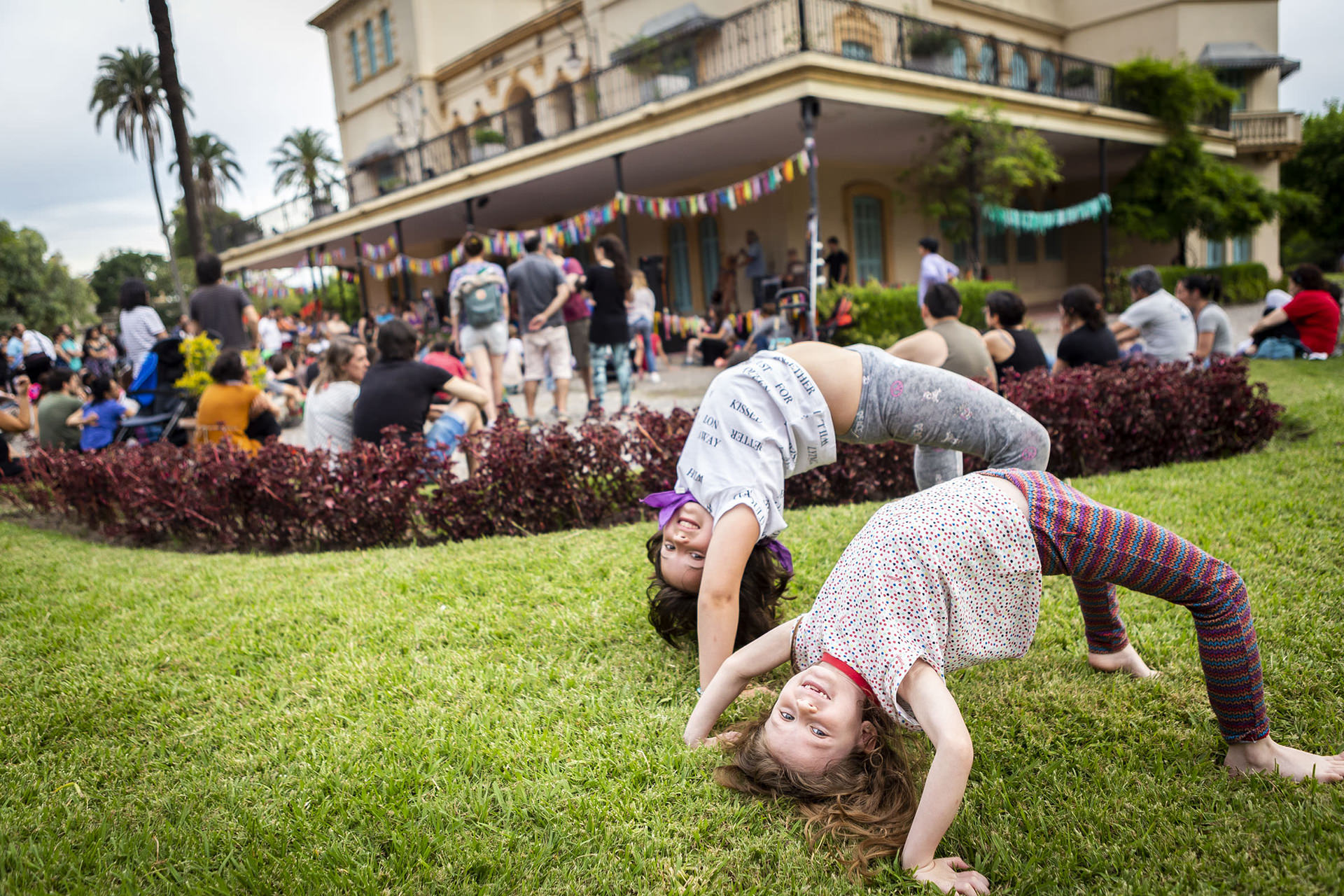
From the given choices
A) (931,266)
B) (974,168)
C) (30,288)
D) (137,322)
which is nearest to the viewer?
(137,322)

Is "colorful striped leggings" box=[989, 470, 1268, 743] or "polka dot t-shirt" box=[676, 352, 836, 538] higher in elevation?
"polka dot t-shirt" box=[676, 352, 836, 538]

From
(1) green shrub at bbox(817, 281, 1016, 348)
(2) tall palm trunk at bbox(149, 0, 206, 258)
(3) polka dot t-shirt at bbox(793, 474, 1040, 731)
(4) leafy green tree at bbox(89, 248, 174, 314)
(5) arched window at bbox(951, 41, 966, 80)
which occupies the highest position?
(4) leafy green tree at bbox(89, 248, 174, 314)

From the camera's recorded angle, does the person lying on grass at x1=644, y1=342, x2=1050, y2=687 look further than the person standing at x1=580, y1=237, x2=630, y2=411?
No

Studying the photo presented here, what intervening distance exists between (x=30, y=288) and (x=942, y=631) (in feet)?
164

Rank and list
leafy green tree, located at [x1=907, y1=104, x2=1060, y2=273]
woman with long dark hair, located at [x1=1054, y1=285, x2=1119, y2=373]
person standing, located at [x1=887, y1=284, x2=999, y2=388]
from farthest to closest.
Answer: leafy green tree, located at [x1=907, y1=104, x2=1060, y2=273]
woman with long dark hair, located at [x1=1054, y1=285, x2=1119, y2=373]
person standing, located at [x1=887, y1=284, x2=999, y2=388]

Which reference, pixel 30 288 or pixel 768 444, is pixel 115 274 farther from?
pixel 768 444

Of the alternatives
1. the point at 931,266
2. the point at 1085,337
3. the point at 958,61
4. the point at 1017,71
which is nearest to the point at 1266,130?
the point at 1017,71

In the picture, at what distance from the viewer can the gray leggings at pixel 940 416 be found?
2693mm

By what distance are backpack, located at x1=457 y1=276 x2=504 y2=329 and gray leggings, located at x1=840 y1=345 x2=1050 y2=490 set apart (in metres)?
5.85

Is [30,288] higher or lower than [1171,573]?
higher

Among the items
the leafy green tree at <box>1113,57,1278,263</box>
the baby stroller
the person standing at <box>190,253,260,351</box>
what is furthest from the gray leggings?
the leafy green tree at <box>1113,57,1278,263</box>

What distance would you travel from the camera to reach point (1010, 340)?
19.5ft

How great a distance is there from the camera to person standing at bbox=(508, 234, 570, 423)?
830cm

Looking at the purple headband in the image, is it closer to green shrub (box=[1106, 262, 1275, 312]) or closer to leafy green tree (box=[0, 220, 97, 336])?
green shrub (box=[1106, 262, 1275, 312])
